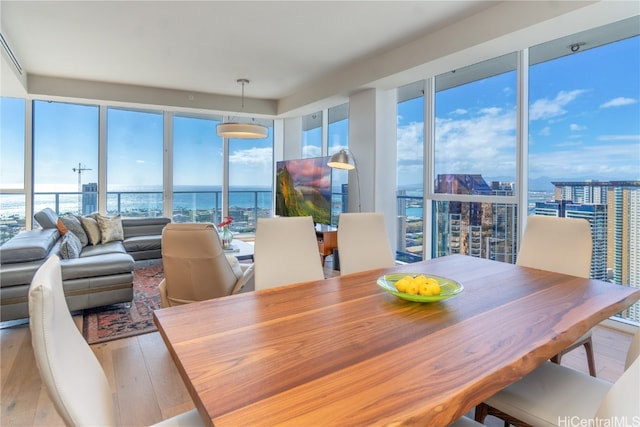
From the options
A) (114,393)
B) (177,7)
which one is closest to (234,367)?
(114,393)

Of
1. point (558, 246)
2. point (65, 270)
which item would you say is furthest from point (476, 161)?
point (65, 270)

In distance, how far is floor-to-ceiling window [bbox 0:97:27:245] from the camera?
5352 mm

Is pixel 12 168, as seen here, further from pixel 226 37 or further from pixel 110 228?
pixel 226 37

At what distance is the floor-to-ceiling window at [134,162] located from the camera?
244 inches

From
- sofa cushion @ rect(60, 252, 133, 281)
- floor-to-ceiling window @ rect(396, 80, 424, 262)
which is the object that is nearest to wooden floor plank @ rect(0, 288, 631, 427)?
sofa cushion @ rect(60, 252, 133, 281)

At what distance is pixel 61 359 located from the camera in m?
0.81

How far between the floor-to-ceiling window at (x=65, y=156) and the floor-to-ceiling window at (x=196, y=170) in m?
1.31

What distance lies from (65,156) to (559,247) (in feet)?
22.3

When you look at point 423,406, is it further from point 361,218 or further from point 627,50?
point 627,50

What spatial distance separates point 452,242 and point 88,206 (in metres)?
5.80

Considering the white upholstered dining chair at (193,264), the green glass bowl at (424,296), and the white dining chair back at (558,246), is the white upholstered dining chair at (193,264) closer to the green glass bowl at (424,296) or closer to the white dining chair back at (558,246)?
the green glass bowl at (424,296)

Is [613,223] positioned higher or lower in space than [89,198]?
lower

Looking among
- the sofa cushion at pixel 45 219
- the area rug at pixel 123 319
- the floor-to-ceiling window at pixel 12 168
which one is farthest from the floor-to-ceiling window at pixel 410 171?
the floor-to-ceiling window at pixel 12 168

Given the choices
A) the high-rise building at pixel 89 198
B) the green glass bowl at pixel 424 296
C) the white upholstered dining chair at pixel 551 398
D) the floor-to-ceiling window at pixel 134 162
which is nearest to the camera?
the white upholstered dining chair at pixel 551 398
